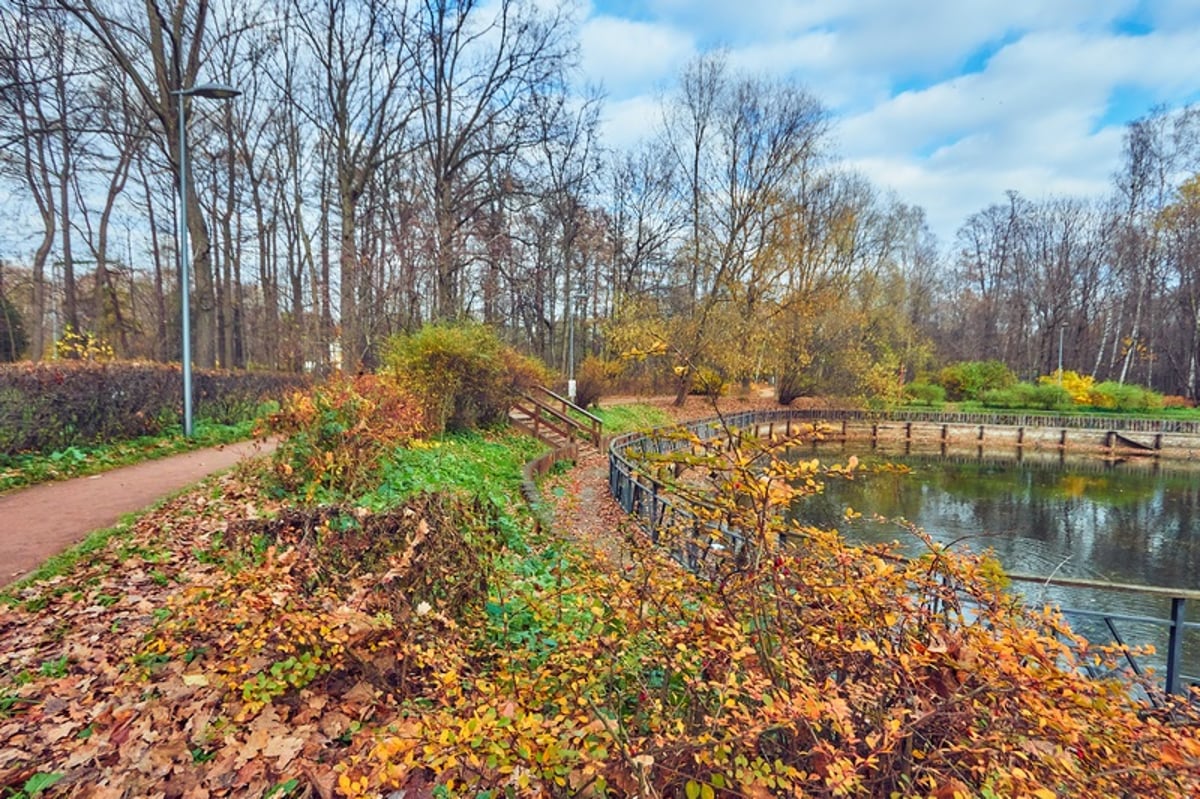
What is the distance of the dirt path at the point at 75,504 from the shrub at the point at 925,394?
1490 inches

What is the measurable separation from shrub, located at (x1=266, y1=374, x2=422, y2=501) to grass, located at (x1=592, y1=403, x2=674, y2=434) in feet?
36.6

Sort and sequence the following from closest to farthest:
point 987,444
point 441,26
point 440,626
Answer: point 440,626 < point 441,26 < point 987,444

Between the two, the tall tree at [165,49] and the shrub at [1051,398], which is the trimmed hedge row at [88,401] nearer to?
the tall tree at [165,49]

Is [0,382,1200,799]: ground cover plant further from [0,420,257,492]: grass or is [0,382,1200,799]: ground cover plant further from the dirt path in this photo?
[0,420,257,492]: grass

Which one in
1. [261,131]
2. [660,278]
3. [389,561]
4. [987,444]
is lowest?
[987,444]

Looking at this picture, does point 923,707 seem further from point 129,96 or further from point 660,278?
point 660,278

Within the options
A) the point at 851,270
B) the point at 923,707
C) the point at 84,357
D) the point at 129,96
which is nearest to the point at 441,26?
the point at 129,96

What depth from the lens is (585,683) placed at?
2.66 m

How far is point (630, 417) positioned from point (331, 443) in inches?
621

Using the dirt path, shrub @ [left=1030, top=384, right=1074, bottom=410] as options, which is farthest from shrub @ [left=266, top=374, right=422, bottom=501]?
shrub @ [left=1030, top=384, right=1074, bottom=410]

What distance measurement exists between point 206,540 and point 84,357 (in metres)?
8.18

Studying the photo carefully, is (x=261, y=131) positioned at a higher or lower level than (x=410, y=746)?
higher

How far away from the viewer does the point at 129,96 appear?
54.9 feet

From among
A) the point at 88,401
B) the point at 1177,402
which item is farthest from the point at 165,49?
the point at 1177,402
